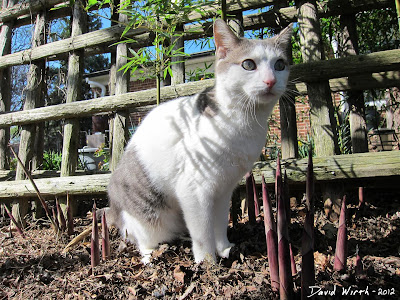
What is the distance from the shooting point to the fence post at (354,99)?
8.87ft

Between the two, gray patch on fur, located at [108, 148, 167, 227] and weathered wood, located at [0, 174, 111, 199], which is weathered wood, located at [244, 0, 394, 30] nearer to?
gray patch on fur, located at [108, 148, 167, 227]

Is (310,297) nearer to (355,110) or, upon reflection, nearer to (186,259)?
(186,259)

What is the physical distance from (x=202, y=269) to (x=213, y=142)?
73 cm

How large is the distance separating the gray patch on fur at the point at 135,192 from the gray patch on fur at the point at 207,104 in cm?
57

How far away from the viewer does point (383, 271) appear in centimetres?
151

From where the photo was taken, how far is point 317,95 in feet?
7.98

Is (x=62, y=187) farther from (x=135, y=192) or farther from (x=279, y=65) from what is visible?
(x=279, y=65)

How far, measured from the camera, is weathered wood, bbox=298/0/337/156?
7.92 ft

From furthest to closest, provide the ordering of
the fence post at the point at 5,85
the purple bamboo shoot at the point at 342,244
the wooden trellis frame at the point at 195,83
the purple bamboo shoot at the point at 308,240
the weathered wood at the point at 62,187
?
the fence post at the point at 5,85
the weathered wood at the point at 62,187
the wooden trellis frame at the point at 195,83
the purple bamboo shoot at the point at 342,244
the purple bamboo shoot at the point at 308,240

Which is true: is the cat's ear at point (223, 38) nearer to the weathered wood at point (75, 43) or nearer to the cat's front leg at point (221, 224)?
the cat's front leg at point (221, 224)

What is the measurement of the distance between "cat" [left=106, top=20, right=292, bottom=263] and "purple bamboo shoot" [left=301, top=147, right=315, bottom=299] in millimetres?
633

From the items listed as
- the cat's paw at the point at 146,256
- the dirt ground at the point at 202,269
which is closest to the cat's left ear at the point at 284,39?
the dirt ground at the point at 202,269

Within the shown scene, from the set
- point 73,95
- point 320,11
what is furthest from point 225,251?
point 73,95

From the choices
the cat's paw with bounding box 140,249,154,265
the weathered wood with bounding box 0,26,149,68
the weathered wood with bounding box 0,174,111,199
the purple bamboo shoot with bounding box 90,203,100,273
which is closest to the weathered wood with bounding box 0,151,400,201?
the weathered wood with bounding box 0,174,111,199
